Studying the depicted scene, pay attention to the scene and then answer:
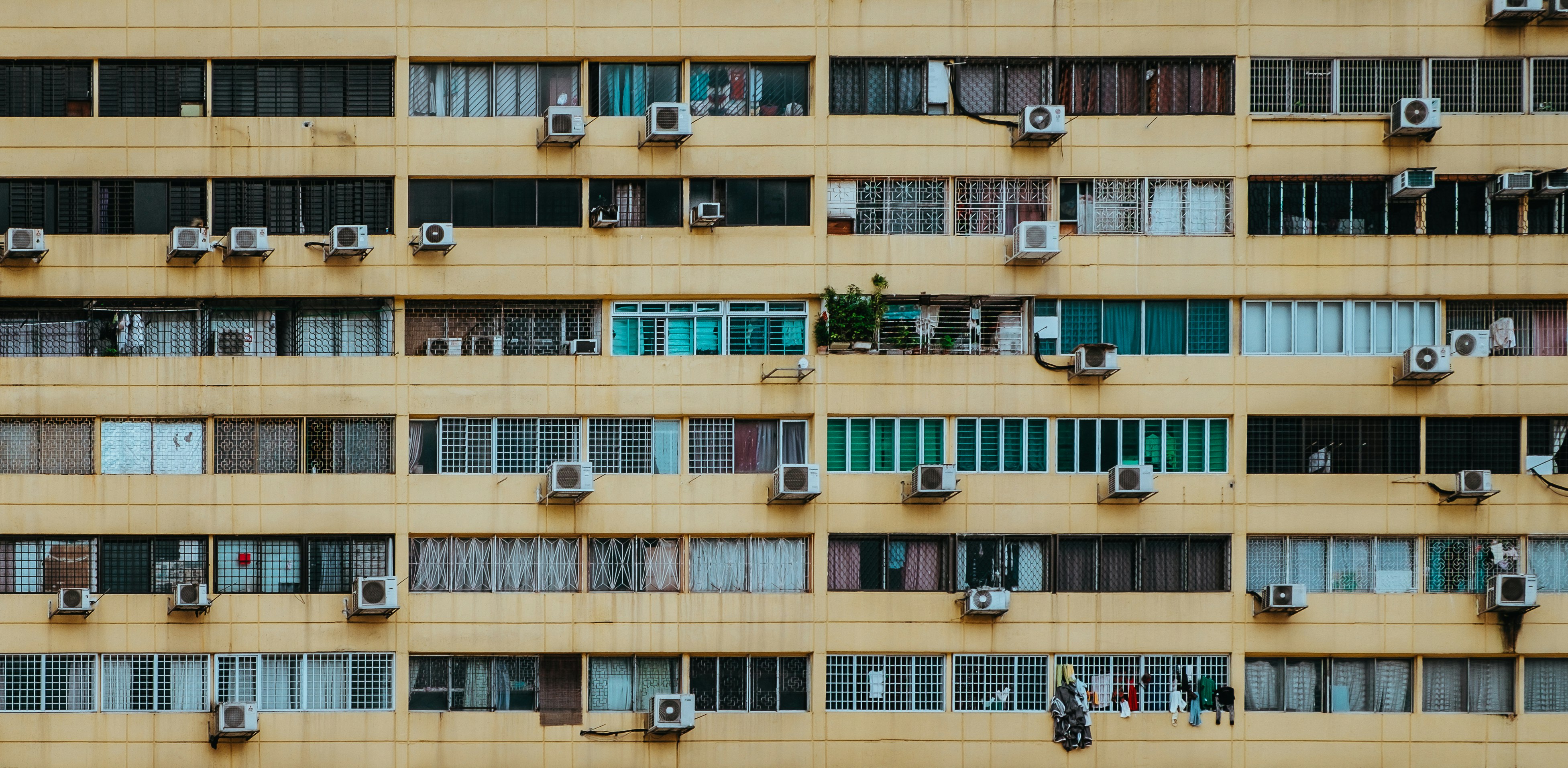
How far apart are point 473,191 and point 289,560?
6139 mm

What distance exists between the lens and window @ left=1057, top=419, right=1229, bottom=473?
19.5m

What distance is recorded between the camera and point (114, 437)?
19422 mm

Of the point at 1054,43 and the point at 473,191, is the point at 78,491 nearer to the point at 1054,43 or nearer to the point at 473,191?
the point at 473,191

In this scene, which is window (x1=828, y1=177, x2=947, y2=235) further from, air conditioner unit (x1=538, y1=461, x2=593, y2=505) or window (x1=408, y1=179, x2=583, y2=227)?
air conditioner unit (x1=538, y1=461, x2=593, y2=505)

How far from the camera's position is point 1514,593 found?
746 inches

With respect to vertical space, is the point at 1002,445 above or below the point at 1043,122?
below

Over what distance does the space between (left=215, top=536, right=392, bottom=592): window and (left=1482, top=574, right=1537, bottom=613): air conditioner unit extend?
1626 cm

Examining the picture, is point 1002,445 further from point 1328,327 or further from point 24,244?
point 24,244

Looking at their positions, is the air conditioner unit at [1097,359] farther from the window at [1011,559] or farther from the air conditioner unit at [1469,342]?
the air conditioner unit at [1469,342]

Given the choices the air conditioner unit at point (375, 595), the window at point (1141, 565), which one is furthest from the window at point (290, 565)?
the window at point (1141, 565)

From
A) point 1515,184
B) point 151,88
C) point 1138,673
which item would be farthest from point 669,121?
point 1515,184

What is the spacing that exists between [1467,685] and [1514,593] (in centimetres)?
161

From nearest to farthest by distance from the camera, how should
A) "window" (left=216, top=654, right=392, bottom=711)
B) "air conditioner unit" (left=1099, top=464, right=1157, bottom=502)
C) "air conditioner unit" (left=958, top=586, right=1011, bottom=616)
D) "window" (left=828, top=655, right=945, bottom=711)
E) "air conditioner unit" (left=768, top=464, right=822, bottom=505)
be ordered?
"air conditioner unit" (left=768, top=464, right=822, bottom=505), "air conditioner unit" (left=958, top=586, right=1011, bottom=616), "air conditioner unit" (left=1099, top=464, right=1157, bottom=502), "window" (left=216, top=654, right=392, bottom=711), "window" (left=828, top=655, right=945, bottom=711)

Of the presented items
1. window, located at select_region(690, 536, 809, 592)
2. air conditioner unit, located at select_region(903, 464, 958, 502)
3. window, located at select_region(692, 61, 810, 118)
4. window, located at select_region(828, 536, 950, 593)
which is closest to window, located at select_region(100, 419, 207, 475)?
window, located at select_region(690, 536, 809, 592)
